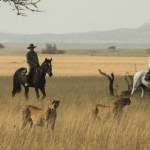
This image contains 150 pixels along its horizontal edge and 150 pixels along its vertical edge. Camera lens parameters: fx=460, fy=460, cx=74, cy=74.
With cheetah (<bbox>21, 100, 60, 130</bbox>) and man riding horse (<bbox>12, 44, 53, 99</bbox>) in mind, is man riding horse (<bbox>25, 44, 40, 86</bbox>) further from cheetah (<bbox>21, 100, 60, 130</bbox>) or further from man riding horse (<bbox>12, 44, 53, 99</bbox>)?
cheetah (<bbox>21, 100, 60, 130</bbox>)

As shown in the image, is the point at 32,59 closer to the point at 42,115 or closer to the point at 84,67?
the point at 42,115

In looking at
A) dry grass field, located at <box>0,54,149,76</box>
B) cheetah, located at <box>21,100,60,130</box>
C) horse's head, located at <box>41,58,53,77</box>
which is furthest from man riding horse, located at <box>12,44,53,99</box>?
cheetah, located at <box>21,100,60,130</box>

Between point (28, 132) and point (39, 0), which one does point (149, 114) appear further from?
point (39, 0)

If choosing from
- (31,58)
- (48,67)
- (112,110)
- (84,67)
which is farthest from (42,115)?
(84,67)

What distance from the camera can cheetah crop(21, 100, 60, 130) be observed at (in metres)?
8.81

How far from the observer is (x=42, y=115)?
8883 millimetres

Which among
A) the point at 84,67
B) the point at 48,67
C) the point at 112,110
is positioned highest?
the point at 48,67

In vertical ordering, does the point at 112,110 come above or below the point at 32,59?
below

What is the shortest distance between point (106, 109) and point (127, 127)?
0.59 meters

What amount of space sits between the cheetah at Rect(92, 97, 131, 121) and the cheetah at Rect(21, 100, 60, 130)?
1.37 meters

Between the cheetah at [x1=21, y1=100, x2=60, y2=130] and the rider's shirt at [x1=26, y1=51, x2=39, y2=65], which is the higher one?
the rider's shirt at [x1=26, y1=51, x2=39, y2=65]

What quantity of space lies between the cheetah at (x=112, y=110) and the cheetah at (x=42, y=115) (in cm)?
137

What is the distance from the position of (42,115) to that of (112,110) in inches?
67.8

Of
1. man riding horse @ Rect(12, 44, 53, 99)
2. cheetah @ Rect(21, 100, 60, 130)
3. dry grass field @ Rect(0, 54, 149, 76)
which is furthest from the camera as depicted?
dry grass field @ Rect(0, 54, 149, 76)
